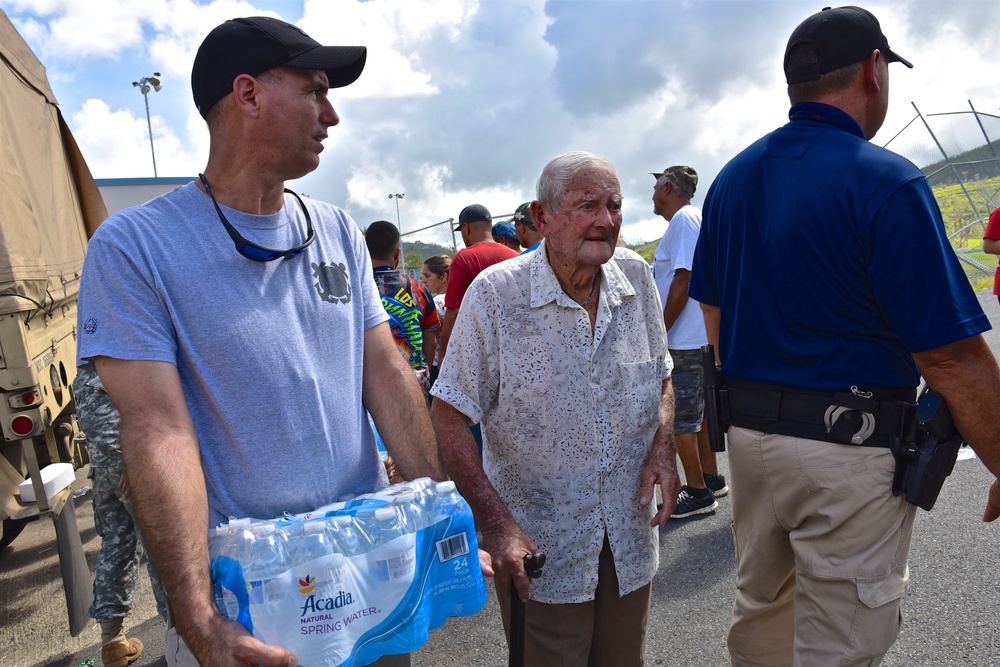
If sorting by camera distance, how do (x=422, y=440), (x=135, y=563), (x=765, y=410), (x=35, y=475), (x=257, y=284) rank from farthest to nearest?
(x=35, y=475)
(x=135, y=563)
(x=765, y=410)
(x=422, y=440)
(x=257, y=284)

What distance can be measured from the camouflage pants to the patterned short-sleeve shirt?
4.33ft

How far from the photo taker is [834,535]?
2.07 meters

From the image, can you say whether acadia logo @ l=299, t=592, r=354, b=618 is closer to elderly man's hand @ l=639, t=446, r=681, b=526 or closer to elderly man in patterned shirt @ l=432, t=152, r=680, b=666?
elderly man in patterned shirt @ l=432, t=152, r=680, b=666

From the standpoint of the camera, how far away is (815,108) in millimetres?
2211

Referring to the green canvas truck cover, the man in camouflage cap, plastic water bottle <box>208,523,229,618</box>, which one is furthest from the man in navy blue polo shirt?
the green canvas truck cover

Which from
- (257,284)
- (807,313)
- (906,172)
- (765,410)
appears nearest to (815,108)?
(906,172)

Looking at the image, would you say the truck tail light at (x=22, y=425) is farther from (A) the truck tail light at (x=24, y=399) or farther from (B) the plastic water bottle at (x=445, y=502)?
(B) the plastic water bottle at (x=445, y=502)

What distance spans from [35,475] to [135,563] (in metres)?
1.04

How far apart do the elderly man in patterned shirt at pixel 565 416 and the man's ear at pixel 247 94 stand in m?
0.91

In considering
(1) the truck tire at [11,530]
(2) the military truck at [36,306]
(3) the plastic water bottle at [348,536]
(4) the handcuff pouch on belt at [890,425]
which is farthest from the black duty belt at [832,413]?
(1) the truck tire at [11,530]

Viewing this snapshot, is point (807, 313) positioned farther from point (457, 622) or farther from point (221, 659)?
point (457, 622)

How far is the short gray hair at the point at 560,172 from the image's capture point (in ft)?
7.41

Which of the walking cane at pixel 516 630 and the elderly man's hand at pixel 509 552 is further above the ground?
the elderly man's hand at pixel 509 552

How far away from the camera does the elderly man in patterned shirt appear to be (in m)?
2.24
